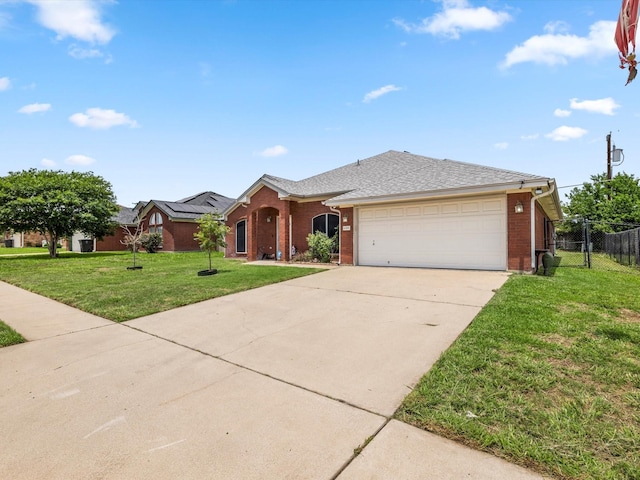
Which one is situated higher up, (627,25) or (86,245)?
(627,25)

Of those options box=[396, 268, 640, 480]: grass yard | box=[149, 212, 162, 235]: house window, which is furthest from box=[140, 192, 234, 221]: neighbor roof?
box=[396, 268, 640, 480]: grass yard

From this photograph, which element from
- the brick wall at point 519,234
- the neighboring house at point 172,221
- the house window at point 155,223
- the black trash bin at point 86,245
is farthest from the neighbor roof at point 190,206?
the brick wall at point 519,234

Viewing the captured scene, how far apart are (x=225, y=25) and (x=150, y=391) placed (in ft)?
38.6

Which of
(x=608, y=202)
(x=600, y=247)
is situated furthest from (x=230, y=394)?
(x=608, y=202)

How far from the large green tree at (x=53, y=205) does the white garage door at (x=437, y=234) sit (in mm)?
20389

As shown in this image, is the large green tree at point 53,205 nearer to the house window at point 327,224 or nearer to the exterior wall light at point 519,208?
the house window at point 327,224

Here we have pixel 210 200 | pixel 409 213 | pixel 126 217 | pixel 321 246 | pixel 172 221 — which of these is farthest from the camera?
pixel 126 217

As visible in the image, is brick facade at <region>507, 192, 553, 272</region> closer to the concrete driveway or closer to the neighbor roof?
the concrete driveway

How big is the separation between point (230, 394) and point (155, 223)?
26.7 meters

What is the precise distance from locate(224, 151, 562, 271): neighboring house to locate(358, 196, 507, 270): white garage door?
3 cm

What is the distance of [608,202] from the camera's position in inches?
998

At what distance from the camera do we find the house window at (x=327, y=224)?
48.6 feet

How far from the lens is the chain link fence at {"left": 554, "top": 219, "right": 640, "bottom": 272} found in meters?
12.6

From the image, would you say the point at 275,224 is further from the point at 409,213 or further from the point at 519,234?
the point at 519,234
